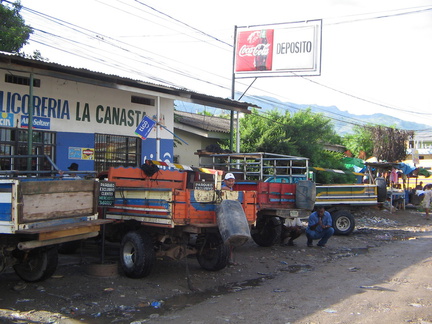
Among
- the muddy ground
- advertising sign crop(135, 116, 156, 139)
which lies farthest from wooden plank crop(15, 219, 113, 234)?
advertising sign crop(135, 116, 156, 139)

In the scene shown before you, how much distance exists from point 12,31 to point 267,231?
11541 mm

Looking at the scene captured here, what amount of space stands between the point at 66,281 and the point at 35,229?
183 centimetres

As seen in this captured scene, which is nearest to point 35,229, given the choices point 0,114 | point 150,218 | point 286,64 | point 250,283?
point 150,218

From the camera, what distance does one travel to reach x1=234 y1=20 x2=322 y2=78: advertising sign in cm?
2184

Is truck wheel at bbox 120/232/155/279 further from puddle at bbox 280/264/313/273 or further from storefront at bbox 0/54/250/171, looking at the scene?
storefront at bbox 0/54/250/171

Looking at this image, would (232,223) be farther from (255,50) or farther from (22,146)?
(255,50)

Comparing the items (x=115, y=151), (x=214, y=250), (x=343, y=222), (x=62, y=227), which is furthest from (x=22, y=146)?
(x=343, y=222)

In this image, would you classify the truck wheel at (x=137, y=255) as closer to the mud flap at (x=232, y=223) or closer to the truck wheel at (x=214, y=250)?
the truck wheel at (x=214, y=250)

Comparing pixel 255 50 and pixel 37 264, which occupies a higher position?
pixel 255 50

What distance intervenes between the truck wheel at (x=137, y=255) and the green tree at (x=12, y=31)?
11472mm

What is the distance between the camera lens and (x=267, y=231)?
1276 cm

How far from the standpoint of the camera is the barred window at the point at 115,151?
1447 centimetres

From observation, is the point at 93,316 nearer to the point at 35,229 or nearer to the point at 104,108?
the point at 35,229

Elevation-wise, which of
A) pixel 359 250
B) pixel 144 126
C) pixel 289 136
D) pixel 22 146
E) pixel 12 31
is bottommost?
pixel 359 250
